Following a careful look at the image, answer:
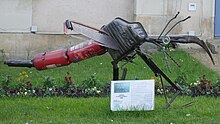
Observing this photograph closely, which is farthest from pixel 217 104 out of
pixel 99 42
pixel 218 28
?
pixel 218 28

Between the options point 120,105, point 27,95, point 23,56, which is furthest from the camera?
point 23,56

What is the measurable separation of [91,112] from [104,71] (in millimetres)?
4087

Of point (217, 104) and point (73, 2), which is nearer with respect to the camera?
point (217, 104)

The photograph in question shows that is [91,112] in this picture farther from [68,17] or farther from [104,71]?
[68,17]

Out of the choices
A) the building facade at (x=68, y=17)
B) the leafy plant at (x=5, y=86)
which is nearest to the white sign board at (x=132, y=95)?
the leafy plant at (x=5, y=86)

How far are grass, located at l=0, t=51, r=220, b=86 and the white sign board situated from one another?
2.60 meters

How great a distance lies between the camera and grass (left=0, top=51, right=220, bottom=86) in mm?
10031

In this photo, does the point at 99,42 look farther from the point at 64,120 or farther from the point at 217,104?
Result: the point at 217,104

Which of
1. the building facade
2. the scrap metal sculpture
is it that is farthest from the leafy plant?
the building facade

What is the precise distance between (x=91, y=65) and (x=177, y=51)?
101 inches

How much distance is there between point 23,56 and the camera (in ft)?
42.5

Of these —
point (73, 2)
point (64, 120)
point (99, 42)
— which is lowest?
point (64, 120)

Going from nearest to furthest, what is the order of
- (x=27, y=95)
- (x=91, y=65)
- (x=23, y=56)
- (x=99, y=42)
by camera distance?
1. (x=99, y=42)
2. (x=27, y=95)
3. (x=91, y=65)
4. (x=23, y=56)

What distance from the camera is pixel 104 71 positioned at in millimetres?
11016
